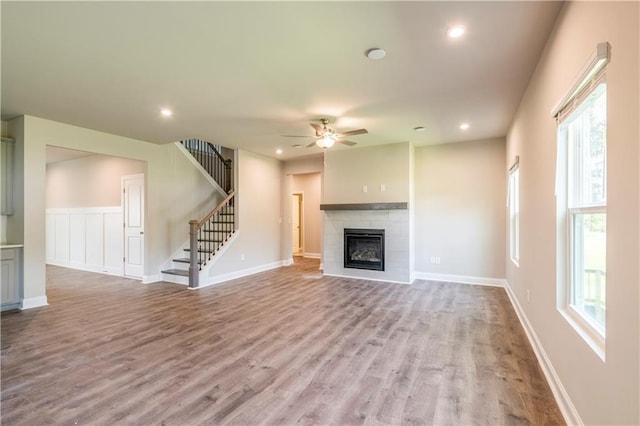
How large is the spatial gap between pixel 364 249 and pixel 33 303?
18.0 ft

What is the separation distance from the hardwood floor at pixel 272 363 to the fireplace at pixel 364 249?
4.68ft

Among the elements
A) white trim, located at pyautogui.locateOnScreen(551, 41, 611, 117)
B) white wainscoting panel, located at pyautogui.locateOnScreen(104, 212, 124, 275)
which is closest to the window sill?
white trim, located at pyautogui.locateOnScreen(551, 41, 611, 117)

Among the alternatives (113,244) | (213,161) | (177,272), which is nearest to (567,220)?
(177,272)

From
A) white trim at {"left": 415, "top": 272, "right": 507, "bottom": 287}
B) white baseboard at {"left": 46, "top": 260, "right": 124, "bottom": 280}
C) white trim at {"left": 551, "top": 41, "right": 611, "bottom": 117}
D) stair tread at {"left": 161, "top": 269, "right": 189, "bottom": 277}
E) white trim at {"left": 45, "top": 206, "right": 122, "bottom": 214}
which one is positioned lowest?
white baseboard at {"left": 46, "top": 260, "right": 124, "bottom": 280}

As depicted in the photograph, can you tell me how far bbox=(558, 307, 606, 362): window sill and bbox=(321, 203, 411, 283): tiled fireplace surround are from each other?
3705 millimetres

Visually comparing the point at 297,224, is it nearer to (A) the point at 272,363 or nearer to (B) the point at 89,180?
(B) the point at 89,180

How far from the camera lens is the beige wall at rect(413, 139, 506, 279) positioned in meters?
5.66

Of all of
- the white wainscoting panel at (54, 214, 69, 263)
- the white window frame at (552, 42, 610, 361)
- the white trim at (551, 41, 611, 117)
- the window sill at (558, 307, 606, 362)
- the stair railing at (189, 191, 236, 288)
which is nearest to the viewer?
the white trim at (551, 41, 611, 117)

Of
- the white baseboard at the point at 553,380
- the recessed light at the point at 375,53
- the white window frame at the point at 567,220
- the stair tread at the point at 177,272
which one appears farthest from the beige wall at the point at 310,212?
the white window frame at the point at 567,220

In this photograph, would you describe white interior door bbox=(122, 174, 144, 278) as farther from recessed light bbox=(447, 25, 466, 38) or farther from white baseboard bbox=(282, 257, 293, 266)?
recessed light bbox=(447, 25, 466, 38)

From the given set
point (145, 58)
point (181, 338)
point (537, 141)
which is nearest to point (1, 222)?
point (181, 338)

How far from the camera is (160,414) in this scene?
6.59 ft

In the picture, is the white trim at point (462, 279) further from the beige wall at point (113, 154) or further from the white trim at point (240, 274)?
the beige wall at point (113, 154)

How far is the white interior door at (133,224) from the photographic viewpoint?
6359mm
